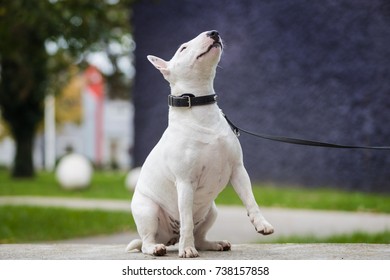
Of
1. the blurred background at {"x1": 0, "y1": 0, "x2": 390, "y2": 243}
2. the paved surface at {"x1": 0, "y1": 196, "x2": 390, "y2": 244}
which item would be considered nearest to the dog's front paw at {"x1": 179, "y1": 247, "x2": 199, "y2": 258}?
the paved surface at {"x1": 0, "y1": 196, "x2": 390, "y2": 244}

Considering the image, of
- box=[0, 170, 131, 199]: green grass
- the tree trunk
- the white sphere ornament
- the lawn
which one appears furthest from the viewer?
the tree trunk

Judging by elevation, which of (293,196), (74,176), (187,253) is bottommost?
(74,176)

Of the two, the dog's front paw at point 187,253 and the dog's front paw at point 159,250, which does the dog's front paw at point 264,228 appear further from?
the dog's front paw at point 159,250

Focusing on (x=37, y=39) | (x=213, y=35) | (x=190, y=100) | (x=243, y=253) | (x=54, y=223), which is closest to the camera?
(x=213, y=35)

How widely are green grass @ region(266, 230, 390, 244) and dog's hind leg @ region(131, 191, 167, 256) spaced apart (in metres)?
2.86

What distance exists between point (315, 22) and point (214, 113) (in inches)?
336

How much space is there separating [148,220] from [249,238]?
3789 mm

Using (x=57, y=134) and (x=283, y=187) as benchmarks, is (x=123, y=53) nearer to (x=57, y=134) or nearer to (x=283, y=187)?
(x=283, y=187)

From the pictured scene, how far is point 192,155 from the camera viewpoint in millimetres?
3322

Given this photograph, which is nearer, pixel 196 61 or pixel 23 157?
pixel 196 61

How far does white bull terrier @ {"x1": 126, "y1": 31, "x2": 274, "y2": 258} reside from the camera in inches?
A: 131

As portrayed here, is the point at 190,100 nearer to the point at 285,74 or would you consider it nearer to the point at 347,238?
the point at 347,238

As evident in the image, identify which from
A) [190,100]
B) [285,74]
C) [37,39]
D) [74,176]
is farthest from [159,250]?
[74,176]

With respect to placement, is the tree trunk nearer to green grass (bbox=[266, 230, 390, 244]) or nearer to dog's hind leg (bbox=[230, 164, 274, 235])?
green grass (bbox=[266, 230, 390, 244])
